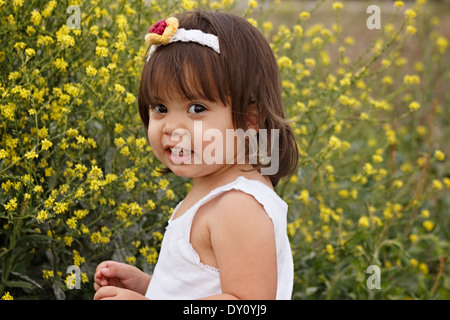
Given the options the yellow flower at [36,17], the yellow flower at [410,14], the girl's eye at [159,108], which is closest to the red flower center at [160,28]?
the girl's eye at [159,108]

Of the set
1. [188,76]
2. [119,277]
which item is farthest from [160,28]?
[119,277]

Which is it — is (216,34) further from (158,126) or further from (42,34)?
(42,34)

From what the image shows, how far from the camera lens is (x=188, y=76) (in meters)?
1.31

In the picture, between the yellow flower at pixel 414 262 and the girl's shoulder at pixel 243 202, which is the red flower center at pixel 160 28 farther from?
the yellow flower at pixel 414 262

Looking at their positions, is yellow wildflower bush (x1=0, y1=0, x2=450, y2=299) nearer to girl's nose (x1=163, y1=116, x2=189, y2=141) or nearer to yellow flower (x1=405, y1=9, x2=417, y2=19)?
yellow flower (x1=405, y1=9, x2=417, y2=19)

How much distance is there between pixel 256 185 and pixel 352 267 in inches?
51.1

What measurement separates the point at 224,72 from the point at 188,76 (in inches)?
3.3

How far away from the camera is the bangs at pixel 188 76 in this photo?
4.28 feet

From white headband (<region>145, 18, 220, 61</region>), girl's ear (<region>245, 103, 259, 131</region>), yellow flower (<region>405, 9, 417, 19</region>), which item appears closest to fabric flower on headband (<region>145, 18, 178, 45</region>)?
white headband (<region>145, 18, 220, 61</region>)

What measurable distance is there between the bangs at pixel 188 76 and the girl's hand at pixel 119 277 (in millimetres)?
473

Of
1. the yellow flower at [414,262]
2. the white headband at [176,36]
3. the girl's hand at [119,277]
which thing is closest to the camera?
the white headband at [176,36]

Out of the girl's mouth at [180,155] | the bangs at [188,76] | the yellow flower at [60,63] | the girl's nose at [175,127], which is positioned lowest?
the girl's mouth at [180,155]

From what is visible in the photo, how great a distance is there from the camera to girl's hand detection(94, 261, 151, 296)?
1538mm
